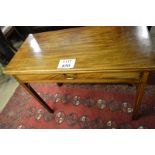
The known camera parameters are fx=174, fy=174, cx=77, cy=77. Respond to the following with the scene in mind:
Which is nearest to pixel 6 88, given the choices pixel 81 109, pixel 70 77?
pixel 81 109

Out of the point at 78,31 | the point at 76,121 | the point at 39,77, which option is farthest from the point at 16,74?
the point at 76,121

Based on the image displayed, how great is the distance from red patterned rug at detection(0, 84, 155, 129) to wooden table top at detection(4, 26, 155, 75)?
649 mm

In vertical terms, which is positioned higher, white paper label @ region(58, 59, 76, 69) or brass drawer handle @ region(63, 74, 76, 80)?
white paper label @ region(58, 59, 76, 69)

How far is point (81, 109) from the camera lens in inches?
66.1

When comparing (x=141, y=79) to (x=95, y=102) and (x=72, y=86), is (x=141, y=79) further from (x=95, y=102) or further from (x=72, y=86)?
(x=72, y=86)

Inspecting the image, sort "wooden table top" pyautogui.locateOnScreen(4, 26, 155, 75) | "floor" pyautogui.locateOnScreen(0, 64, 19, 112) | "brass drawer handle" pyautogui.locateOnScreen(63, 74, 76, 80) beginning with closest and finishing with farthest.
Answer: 1. "wooden table top" pyautogui.locateOnScreen(4, 26, 155, 75)
2. "brass drawer handle" pyautogui.locateOnScreen(63, 74, 76, 80)
3. "floor" pyautogui.locateOnScreen(0, 64, 19, 112)

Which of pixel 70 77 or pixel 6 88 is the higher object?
pixel 70 77

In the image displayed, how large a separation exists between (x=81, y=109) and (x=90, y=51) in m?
0.69

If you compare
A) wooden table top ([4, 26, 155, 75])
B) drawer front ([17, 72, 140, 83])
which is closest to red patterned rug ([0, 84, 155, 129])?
drawer front ([17, 72, 140, 83])

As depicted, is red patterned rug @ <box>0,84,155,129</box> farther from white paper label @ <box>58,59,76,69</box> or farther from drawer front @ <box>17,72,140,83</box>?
white paper label @ <box>58,59,76,69</box>

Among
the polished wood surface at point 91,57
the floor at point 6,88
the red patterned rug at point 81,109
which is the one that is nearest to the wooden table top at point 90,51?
the polished wood surface at point 91,57

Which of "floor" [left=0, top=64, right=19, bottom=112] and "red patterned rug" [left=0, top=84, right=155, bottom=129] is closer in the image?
"red patterned rug" [left=0, top=84, right=155, bottom=129]

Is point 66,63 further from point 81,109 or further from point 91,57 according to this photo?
point 81,109

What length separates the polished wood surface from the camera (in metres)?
1.02
